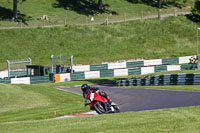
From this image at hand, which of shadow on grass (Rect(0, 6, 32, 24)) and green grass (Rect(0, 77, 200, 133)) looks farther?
shadow on grass (Rect(0, 6, 32, 24))

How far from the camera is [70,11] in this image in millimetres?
67625

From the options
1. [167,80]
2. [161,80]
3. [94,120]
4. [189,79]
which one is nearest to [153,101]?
[189,79]

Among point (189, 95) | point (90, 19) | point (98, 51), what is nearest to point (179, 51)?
point (98, 51)

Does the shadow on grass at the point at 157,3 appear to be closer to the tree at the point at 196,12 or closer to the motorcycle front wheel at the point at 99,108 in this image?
the tree at the point at 196,12

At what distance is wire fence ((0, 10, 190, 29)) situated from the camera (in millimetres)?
58562

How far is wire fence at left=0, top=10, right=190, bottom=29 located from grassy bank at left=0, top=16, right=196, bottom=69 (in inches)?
56.7

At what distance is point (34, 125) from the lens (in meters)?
13.4

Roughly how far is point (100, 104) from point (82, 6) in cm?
5749

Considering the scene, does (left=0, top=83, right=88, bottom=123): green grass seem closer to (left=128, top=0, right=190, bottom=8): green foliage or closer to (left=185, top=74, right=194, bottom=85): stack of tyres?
(left=185, top=74, right=194, bottom=85): stack of tyres

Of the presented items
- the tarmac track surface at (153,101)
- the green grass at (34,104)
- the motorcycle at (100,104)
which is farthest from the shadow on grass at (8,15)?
the motorcycle at (100,104)

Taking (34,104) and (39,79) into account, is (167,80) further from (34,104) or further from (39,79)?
(39,79)

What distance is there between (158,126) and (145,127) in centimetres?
38

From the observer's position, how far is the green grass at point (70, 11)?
2447 inches

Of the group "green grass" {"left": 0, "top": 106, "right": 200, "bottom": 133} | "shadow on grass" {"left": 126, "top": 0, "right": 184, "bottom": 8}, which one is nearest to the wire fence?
"shadow on grass" {"left": 126, "top": 0, "right": 184, "bottom": 8}
